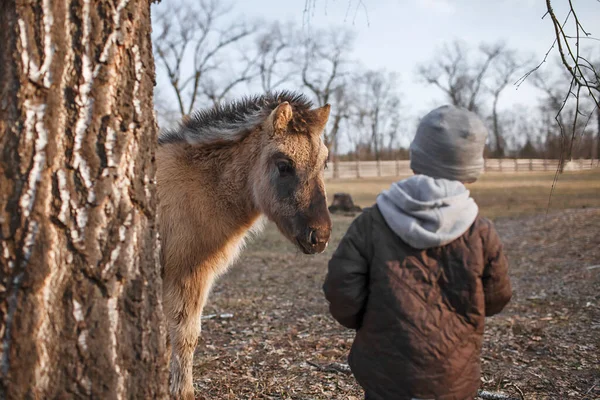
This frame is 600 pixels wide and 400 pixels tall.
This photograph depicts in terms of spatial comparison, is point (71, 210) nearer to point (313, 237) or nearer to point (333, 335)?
point (313, 237)

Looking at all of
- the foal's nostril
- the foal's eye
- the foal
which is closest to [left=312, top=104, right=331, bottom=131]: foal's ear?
the foal

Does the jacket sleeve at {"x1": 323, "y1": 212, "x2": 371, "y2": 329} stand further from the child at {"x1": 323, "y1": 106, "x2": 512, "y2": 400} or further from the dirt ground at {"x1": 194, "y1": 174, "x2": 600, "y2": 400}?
the dirt ground at {"x1": 194, "y1": 174, "x2": 600, "y2": 400}

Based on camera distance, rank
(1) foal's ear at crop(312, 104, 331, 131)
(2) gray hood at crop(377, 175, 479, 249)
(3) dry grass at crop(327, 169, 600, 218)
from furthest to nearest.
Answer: (3) dry grass at crop(327, 169, 600, 218) → (1) foal's ear at crop(312, 104, 331, 131) → (2) gray hood at crop(377, 175, 479, 249)

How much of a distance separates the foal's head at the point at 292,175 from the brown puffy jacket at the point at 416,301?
59.7 inches

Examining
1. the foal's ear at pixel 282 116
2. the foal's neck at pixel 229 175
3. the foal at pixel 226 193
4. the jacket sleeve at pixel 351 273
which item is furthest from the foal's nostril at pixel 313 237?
the jacket sleeve at pixel 351 273

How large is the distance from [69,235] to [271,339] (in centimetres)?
372

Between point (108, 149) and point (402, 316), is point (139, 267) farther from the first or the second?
point (402, 316)

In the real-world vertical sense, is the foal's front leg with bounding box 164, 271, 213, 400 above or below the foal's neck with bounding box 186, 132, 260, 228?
below

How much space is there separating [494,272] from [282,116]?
91.3 inches

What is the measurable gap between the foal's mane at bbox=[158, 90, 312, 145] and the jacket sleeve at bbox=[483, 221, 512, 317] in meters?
2.41

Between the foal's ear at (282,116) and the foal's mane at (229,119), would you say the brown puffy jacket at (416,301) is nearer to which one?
the foal's ear at (282,116)

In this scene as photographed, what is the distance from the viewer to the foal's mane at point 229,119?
14.2 ft

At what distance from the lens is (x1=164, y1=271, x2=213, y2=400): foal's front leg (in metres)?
3.91

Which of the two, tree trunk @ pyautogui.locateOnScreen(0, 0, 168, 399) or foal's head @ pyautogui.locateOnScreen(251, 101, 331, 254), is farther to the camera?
foal's head @ pyautogui.locateOnScreen(251, 101, 331, 254)
